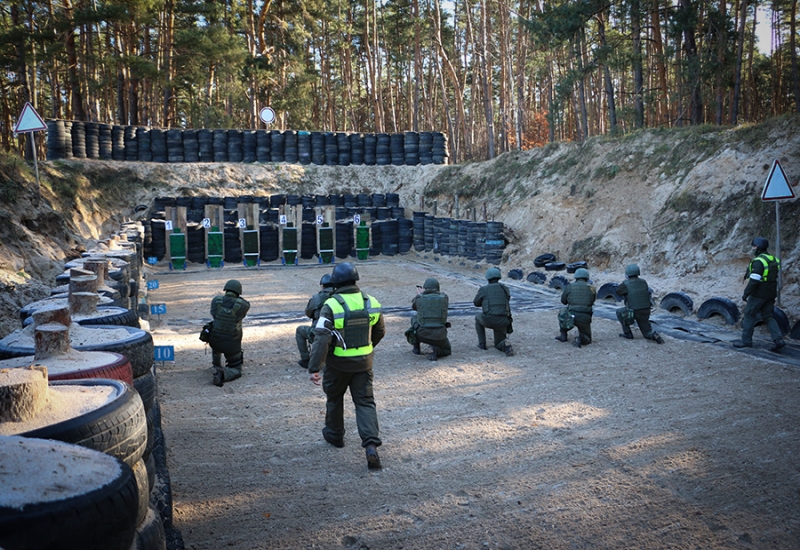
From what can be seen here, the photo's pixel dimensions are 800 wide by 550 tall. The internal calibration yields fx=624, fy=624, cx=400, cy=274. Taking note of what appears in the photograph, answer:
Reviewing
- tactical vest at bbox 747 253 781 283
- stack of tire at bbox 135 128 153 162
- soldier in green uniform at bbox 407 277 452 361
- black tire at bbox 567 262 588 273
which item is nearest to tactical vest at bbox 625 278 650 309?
tactical vest at bbox 747 253 781 283

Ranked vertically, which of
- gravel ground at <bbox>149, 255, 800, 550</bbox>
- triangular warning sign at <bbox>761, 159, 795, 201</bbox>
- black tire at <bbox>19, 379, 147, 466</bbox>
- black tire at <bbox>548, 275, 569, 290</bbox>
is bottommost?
gravel ground at <bbox>149, 255, 800, 550</bbox>

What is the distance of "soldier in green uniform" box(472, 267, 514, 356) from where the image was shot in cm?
1004

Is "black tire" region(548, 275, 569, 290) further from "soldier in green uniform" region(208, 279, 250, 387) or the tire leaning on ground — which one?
the tire leaning on ground

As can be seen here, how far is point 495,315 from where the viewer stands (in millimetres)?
10055

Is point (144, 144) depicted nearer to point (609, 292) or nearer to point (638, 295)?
point (609, 292)

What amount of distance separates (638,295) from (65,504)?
9.77 meters

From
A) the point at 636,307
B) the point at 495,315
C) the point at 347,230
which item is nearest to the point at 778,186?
the point at 636,307

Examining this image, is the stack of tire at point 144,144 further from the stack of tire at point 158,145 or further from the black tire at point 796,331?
the black tire at point 796,331

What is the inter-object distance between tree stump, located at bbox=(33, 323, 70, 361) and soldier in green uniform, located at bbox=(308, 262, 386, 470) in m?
2.16

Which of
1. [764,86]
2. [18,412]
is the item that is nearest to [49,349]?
[18,412]

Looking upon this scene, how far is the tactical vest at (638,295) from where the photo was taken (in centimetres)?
1047

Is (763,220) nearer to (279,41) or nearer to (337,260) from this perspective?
(337,260)

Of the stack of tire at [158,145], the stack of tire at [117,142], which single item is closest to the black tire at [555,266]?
the stack of tire at [158,145]

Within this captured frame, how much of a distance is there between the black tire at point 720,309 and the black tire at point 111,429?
10.8 m
